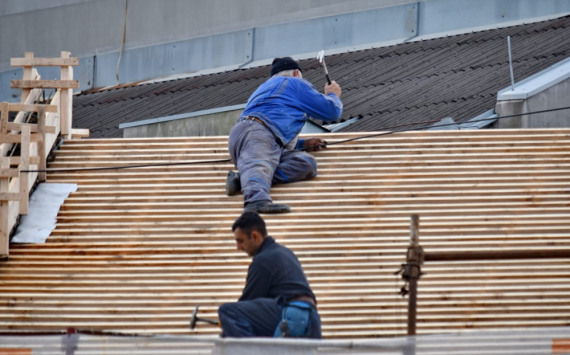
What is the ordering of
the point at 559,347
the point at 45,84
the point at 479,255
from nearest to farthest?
1. the point at 559,347
2. the point at 479,255
3. the point at 45,84

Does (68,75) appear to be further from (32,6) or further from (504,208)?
(32,6)

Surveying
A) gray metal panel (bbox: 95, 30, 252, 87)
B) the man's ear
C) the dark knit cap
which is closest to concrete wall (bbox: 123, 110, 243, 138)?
the dark knit cap

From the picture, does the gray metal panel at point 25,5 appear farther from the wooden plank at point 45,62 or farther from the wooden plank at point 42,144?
the wooden plank at point 42,144

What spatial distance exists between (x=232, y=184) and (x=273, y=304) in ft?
8.99

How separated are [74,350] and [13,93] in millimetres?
14784

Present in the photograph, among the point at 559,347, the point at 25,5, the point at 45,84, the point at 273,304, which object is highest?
the point at 25,5

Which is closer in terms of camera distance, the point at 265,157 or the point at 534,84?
the point at 265,157

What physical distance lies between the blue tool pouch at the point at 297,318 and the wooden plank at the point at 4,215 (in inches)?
118

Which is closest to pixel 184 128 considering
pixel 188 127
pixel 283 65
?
pixel 188 127

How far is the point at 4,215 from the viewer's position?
7.98m

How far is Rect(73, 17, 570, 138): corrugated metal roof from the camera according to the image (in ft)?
38.9

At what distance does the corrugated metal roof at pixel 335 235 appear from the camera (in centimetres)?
694

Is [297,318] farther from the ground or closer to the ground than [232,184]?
closer to the ground

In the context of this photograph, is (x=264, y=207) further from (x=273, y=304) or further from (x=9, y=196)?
(x=273, y=304)
